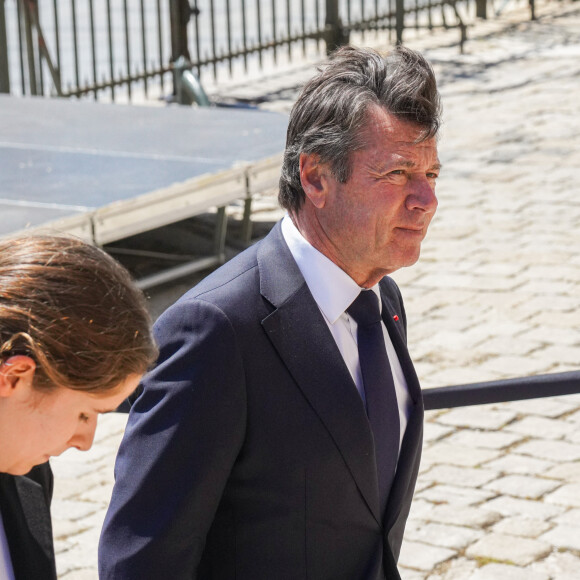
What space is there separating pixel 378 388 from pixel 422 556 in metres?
2.27

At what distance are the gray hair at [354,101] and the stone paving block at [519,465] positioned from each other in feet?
9.63

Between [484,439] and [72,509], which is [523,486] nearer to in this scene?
[484,439]

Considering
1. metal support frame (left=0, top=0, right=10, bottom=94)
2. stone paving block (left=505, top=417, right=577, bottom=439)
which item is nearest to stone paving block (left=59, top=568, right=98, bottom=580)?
stone paving block (left=505, top=417, right=577, bottom=439)

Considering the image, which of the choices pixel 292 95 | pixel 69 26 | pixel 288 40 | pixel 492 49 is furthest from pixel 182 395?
pixel 69 26

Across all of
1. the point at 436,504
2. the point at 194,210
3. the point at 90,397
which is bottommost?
the point at 436,504

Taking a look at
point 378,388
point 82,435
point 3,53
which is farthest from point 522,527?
point 3,53

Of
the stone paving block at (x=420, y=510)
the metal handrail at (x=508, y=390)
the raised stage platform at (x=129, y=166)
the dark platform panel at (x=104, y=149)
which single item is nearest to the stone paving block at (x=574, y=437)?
the stone paving block at (x=420, y=510)

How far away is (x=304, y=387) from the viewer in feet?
7.22

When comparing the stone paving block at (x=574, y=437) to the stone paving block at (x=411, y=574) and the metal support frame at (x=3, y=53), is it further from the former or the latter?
the metal support frame at (x=3, y=53)

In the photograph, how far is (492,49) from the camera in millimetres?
14898

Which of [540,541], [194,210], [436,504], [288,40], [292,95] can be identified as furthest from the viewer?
[288,40]

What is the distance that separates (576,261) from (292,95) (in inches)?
230

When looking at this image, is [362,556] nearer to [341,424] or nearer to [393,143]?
[341,424]

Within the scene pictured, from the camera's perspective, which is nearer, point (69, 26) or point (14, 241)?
point (14, 241)
